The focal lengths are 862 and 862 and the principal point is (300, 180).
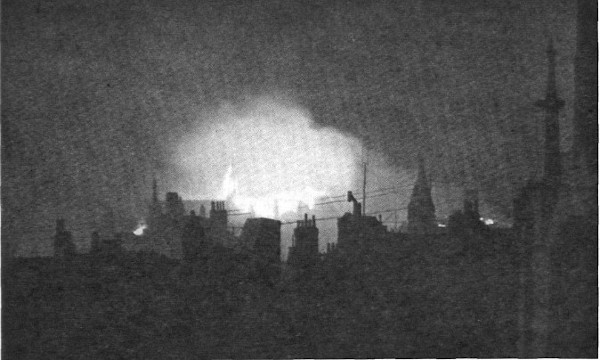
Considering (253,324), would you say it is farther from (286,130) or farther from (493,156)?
(493,156)

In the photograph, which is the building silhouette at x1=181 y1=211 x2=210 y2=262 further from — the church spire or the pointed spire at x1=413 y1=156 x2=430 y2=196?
the church spire

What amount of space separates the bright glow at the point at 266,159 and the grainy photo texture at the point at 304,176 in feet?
0.05

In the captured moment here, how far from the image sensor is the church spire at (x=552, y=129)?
20.4 feet

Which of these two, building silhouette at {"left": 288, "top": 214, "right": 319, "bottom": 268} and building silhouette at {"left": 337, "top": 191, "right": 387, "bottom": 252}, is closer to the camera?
building silhouette at {"left": 288, "top": 214, "right": 319, "bottom": 268}

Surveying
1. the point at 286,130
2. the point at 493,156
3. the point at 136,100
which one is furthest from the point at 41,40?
the point at 493,156

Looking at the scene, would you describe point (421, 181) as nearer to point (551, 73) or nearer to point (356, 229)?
point (356, 229)

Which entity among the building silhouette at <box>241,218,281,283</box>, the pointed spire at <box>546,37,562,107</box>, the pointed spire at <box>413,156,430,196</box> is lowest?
the building silhouette at <box>241,218,281,283</box>

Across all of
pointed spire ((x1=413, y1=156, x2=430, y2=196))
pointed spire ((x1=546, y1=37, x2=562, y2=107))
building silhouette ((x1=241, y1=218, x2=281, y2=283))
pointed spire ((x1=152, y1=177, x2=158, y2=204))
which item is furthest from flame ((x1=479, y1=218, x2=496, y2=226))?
pointed spire ((x1=152, y1=177, x2=158, y2=204))

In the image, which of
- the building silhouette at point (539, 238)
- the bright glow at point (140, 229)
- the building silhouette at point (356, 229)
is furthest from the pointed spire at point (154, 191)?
the building silhouette at point (539, 238)

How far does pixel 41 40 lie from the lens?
243 inches

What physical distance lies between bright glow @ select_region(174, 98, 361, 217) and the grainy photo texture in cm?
2

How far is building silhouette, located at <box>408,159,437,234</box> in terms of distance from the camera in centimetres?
621

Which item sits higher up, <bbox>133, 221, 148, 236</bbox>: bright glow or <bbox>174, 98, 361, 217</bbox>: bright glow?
<bbox>174, 98, 361, 217</bbox>: bright glow

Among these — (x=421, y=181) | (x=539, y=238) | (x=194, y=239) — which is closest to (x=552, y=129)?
(x=539, y=238)
